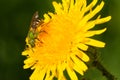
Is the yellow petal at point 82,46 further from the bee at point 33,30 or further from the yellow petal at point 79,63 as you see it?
the bee at point 33,30

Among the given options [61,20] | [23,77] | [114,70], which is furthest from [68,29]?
[23,77]

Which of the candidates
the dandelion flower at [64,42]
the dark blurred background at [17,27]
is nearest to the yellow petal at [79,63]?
the dandelion flower at [64,42]

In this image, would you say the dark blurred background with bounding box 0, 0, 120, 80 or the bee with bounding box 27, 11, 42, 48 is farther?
the dark blurred background with bounding box 0, 0, 120, 80

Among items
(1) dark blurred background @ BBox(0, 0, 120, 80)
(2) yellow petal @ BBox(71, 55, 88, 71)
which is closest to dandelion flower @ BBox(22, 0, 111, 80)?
(2) yellow petal @ BBox(71, 55, 88, 71)

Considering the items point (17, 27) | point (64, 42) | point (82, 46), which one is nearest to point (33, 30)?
point (64, 42)

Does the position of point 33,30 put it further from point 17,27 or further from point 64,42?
point 17,27

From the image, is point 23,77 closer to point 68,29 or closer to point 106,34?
point 106,34

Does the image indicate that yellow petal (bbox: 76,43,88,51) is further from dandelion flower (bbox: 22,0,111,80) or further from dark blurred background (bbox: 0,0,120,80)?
dark blurred background (bbox: 0,0,120,80)

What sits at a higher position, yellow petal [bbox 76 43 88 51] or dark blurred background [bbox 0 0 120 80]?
dark blurred background [bbox 0 0 120 80]
